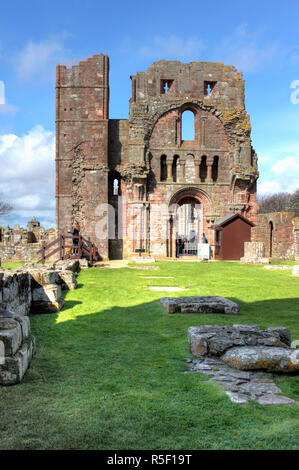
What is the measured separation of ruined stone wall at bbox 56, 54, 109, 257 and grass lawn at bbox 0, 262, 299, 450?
639 inches

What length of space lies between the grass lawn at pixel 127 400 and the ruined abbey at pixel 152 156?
16.6 m

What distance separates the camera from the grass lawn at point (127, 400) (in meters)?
2.20

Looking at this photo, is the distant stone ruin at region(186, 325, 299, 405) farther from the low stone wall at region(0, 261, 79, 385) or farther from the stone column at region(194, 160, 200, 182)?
the stone column at region(194, 160, 200, 182)

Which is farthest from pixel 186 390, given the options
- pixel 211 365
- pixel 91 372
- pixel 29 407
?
pixel 29 407

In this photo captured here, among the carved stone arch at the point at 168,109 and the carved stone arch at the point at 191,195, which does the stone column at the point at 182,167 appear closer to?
the carved stone arch at the point at 191,195

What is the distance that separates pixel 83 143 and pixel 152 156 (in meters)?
4.30

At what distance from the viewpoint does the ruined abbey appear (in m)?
21.4

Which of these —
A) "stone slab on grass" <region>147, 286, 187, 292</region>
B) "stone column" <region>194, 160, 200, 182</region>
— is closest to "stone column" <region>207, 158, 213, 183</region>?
"stone column" <region>194, 160, 200, 182</region>

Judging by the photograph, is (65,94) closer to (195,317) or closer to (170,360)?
(195,317)

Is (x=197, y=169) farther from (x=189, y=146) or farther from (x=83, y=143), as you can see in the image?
(x=83, y=143)

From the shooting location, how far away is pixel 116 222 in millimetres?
22844

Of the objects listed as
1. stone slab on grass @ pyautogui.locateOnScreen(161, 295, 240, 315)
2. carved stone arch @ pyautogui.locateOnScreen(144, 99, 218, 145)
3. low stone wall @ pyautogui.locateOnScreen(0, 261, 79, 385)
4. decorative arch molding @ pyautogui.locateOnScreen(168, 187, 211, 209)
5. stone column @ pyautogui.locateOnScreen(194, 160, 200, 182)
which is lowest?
stone slab on grass @ pyautogui.locateOnScreen(161, 295, 240, 315)

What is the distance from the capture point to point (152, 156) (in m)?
22.7

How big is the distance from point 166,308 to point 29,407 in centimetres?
399
